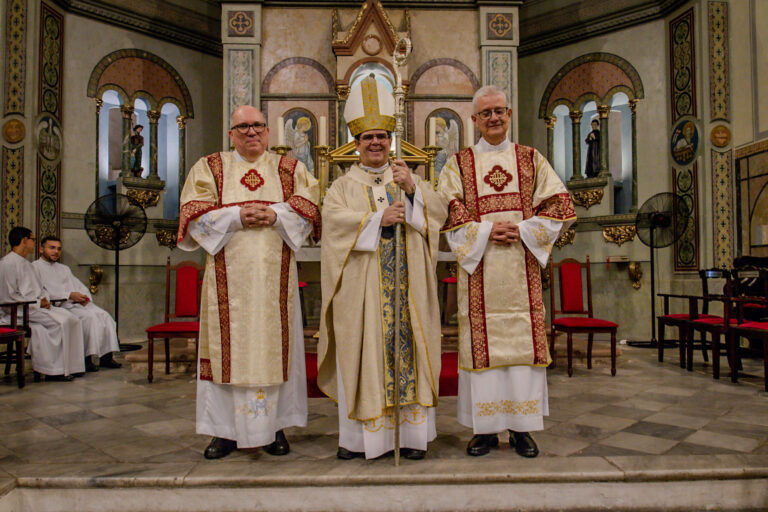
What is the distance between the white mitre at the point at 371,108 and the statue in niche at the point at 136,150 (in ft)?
22.1

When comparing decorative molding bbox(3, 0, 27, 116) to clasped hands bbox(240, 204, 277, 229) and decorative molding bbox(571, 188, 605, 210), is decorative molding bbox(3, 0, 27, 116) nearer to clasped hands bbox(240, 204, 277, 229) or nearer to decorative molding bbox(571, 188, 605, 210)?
clasped hands bbox(240, 204, 277, 229)

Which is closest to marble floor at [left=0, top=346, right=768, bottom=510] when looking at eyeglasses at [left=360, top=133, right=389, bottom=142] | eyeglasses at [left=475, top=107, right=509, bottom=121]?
eyeglasses at [left=360, top=133, right=389, bottom=142]

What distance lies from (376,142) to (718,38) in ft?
22.1

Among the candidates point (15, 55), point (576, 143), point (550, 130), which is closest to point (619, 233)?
point (576, 143)

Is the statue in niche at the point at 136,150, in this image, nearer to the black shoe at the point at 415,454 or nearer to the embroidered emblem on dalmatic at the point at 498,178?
the embroidered emblem on dalmatic at the point at 498,178

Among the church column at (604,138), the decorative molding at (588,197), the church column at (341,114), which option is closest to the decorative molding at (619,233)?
the decorative molding at (588,197)

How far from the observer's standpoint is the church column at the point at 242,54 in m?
8.02

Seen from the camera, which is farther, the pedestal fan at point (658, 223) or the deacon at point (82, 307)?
the pedestal fan at point (658, 223)

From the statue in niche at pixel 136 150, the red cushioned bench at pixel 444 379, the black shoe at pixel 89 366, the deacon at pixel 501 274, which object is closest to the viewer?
the deacon at pixel 501 274

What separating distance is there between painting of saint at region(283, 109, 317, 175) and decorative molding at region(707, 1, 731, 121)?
5.26m

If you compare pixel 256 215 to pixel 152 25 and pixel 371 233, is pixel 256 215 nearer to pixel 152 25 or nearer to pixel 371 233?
pixel 371 233

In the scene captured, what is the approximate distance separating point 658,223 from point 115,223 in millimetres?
6869

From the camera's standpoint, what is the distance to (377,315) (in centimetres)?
301

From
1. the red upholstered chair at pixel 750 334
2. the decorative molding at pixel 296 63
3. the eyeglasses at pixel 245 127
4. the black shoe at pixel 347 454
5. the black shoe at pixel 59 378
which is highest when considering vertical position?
the decorative molding at pixel 296 63
